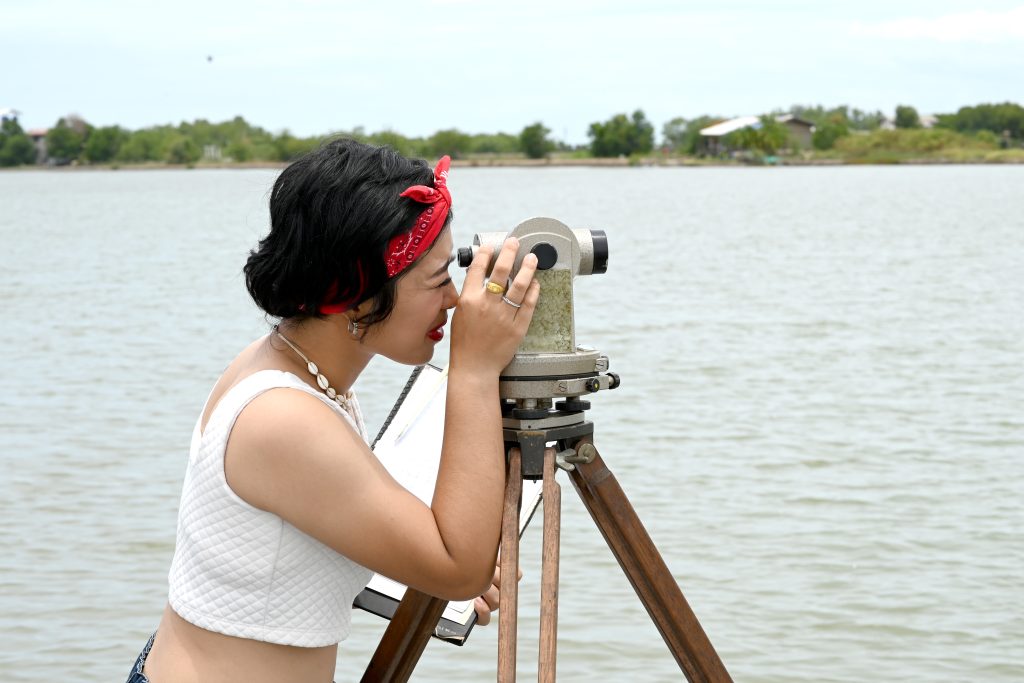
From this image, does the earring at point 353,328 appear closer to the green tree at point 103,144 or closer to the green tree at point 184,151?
the green tree at point 184,151

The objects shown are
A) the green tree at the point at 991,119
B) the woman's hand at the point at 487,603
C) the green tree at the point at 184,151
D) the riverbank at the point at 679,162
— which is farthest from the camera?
the green tree at the point at 184,151

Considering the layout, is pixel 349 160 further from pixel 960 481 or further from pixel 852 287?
pixel 852 287

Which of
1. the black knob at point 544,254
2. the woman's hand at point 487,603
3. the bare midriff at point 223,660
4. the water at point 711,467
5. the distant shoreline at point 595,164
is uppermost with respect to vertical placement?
the black knob at point 544,254

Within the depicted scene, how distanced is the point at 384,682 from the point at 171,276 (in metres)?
18.0

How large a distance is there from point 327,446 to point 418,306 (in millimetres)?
289

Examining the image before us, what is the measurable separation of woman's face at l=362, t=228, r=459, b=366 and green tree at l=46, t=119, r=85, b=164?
12591cm

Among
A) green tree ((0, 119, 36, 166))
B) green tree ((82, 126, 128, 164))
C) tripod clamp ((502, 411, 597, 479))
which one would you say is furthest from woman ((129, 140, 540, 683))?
green tree ((82, 126, 128, 164))

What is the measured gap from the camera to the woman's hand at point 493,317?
191 cm

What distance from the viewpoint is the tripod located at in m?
2.05

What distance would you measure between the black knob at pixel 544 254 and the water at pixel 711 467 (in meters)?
0.62

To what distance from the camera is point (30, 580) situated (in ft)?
18.1

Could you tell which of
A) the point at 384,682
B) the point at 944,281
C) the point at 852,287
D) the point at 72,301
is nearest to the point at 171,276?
the point at 72,301

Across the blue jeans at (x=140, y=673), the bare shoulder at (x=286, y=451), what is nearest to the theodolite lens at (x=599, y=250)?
the bare shoulder at (x=286, y=451)

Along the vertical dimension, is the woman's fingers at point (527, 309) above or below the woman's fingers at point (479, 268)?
below
